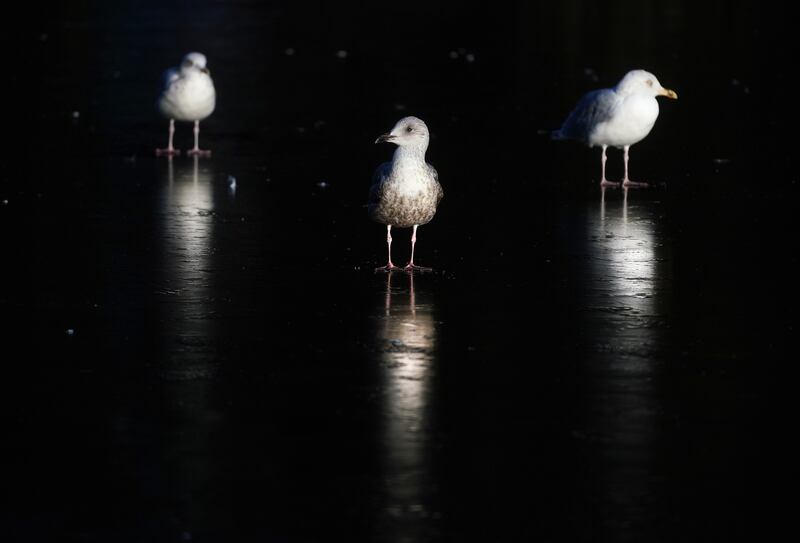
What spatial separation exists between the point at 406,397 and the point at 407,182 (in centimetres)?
339

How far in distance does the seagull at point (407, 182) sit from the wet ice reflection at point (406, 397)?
1.46 ft

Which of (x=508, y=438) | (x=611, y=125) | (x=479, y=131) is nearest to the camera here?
(x=508, y=438)

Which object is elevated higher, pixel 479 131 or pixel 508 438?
pixel 479 131

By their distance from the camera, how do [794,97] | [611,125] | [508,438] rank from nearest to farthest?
[508,438] → [611,125] → [794,97]

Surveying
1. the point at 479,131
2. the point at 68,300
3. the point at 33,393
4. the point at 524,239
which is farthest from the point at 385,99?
the point at 33,393

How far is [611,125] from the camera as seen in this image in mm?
16906

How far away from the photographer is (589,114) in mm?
17234

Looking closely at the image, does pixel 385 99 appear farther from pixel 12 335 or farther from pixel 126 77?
pixel 12 335

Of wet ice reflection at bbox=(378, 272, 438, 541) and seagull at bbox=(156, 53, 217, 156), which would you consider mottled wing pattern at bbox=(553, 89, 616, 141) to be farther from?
wet ice reflection at bbox=(378, 272, 438, 541)

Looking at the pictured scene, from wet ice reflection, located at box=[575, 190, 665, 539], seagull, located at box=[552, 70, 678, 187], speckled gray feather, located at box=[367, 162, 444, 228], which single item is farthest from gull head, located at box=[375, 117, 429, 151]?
seagull, located at box=[552, 70, 678, 187]

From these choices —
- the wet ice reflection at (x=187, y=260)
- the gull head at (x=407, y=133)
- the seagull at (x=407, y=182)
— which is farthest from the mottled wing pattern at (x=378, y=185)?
the wet ice reflection at (x=187, y=260)

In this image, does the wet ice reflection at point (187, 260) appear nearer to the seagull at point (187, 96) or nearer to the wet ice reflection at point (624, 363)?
the seagull at point (187, 96)

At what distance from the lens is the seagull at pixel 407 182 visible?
40.0 feet

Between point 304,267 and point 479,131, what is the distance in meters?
7.94
